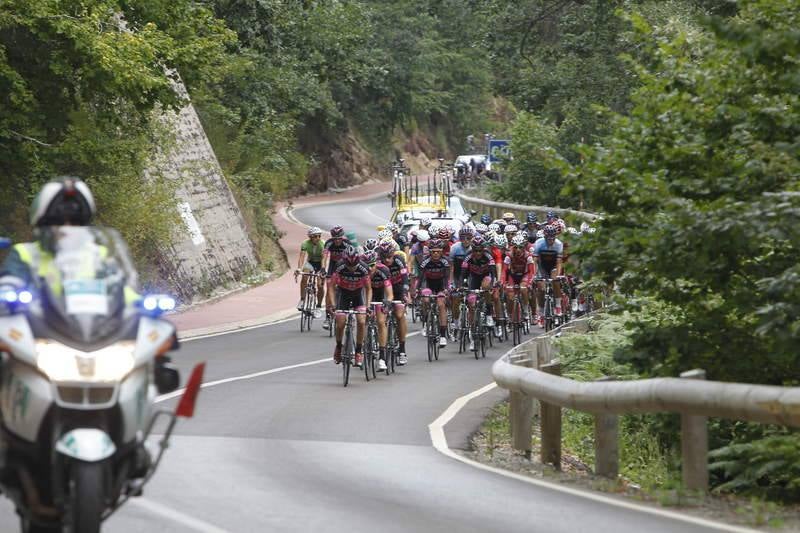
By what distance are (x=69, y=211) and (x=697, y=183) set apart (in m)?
6.01

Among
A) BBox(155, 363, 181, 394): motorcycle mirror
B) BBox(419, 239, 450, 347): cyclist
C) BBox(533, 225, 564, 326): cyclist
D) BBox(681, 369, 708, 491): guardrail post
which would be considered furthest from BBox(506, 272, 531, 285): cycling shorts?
BBox(155, 363, 181, 394): motorcycle mirror

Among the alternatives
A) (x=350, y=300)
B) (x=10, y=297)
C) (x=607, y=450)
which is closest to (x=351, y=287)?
(x=350, y=300)

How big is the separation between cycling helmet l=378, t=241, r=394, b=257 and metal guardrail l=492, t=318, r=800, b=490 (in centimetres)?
746

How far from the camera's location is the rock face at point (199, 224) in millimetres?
34156

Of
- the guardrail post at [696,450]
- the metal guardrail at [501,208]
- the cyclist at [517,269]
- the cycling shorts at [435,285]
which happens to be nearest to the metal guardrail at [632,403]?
the guardrail post at [696,450]

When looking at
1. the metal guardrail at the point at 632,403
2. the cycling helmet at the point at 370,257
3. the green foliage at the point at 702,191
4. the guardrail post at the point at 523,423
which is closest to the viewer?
the metal guardrail at the point at 632,403

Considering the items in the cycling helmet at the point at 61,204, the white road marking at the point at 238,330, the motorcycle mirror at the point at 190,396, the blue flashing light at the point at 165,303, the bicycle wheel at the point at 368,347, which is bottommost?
the white road marking at the point at 238,330

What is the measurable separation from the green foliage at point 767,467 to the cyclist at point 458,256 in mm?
12959

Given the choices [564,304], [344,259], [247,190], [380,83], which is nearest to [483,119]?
[380,83]

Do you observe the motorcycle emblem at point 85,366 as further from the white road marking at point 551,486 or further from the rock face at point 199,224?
the rock face at point 199,224

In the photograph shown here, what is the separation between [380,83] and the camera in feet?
277

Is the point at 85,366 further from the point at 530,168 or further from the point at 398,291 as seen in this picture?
the point at 530,168

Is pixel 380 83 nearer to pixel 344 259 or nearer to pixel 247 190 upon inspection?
pixel 247 190

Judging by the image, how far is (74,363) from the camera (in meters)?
7.73
